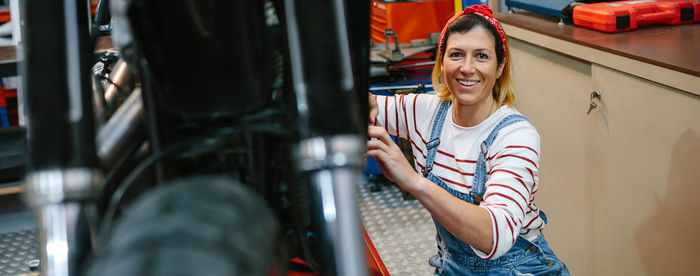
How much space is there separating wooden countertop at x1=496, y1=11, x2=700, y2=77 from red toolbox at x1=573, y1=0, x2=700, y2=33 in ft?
0.08

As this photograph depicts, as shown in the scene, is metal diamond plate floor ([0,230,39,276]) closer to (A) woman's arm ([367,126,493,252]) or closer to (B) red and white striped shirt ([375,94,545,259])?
(B) red and white striped shirt ([375,94,545,259])

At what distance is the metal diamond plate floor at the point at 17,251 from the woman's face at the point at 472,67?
2.13 m

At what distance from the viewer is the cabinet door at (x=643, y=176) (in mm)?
1704

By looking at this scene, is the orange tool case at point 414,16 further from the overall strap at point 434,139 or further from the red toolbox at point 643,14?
the overall strap at point 434,139

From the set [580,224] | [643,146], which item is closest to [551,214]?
[580,224]

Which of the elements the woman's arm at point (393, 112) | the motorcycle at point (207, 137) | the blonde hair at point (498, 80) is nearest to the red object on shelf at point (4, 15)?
the woman's arm at point (393, 112)

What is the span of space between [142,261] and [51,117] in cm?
16

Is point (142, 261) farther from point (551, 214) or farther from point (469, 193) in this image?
point (551, 214)

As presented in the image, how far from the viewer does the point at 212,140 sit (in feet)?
2.22

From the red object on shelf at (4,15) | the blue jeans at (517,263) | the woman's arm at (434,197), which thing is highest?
the red object on shelf at (4,15)

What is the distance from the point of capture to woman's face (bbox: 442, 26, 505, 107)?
1571 millimetres

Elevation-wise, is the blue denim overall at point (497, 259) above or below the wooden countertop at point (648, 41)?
below

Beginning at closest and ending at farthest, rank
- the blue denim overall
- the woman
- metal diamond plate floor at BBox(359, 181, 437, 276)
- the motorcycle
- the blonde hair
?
the motorcycle, the woman, the blue denim overall, the blonde hair, metal diamond plate floor at BBox(359, 181, 437, 276)

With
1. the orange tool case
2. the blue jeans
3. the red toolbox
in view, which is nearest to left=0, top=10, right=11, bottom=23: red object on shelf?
the orange tool case
